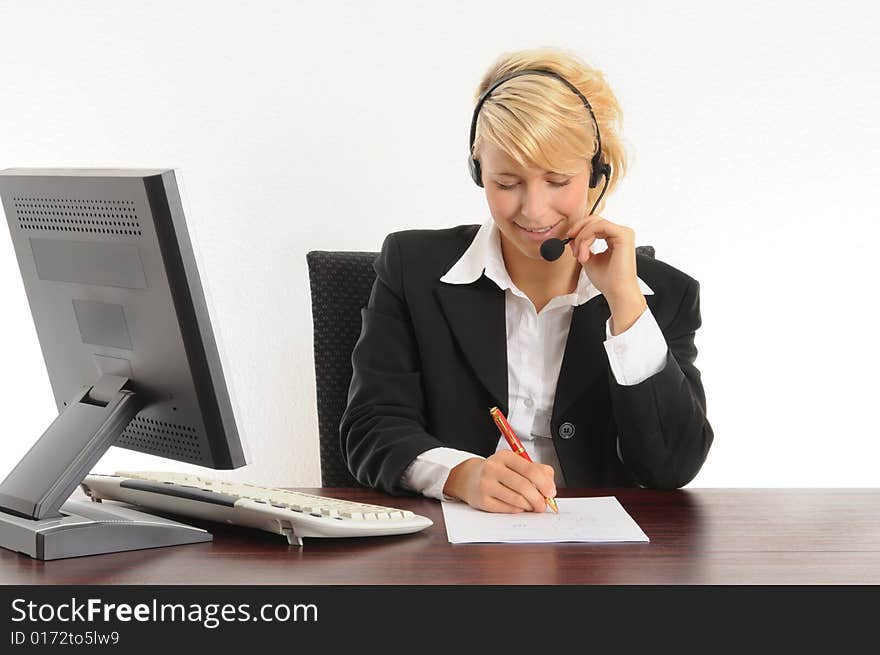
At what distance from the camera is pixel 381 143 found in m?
2.25

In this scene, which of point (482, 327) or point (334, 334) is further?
point (334, 334)

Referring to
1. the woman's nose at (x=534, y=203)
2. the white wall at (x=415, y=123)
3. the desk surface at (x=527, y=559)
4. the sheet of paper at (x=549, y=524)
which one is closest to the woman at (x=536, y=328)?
the woman's nose at (x=534, y=203)

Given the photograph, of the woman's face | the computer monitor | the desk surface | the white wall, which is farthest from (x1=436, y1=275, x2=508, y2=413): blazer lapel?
the white wall

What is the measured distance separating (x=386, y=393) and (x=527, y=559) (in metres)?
0.61

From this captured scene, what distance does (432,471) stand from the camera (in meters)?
1.25

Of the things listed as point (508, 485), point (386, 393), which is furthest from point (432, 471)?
point (386, 393)

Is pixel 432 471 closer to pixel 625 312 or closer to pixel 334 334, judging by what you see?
pixel 625 312

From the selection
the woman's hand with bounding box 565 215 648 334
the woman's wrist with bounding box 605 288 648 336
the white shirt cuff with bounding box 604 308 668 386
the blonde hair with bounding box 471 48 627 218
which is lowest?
the white shirt cuff with bounding box 604 308 668 386

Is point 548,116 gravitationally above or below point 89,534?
above

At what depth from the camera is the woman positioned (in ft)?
4.46

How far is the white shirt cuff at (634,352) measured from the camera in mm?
1335

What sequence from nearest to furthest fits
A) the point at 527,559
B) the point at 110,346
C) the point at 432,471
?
the point at 527,559
the point at 110,346
the point at 432,471

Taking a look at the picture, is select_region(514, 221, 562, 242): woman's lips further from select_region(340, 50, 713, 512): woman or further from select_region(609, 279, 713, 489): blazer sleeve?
select_region(609, 279, 713, 489): blazer sleeve
